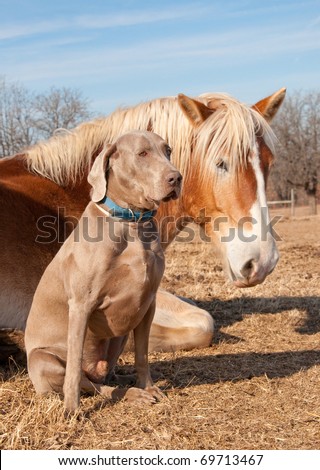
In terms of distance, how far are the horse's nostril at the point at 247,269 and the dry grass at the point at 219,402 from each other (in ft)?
2.23

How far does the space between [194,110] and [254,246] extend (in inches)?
48.2

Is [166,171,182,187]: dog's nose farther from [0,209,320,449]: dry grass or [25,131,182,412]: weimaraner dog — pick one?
[0,209,320,449]: dry grass

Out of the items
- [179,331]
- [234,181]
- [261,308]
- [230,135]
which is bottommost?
[261,308]

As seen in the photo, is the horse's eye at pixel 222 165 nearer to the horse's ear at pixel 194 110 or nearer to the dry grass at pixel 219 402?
the horse's ear at pixel 194 110

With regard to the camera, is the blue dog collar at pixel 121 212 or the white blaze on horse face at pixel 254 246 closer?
the blue dog collar at pixel 121 212

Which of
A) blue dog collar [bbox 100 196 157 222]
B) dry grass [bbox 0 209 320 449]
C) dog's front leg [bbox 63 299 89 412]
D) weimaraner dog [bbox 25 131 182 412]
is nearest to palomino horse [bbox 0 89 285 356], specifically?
dry grass [bbox 0 209 320 449]

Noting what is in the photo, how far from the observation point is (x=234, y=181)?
4305 mm

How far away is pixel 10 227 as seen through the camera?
14.8 ft

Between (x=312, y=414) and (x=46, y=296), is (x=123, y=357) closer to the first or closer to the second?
(x=46, y=296)

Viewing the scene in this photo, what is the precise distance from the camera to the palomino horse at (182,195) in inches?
166

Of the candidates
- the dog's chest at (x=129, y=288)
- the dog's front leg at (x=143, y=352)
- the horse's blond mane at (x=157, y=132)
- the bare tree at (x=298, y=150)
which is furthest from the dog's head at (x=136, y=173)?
the bare tree at (x=298, y=150)

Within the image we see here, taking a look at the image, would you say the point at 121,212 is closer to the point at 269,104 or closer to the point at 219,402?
the point at 219,402

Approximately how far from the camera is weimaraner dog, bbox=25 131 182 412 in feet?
10.8

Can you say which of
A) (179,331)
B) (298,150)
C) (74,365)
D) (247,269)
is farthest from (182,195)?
(298,150)
